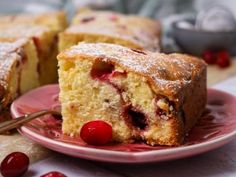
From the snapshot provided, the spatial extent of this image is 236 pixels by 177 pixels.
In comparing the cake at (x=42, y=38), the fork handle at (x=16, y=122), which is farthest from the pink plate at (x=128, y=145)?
the cake at (x=42, y=38)

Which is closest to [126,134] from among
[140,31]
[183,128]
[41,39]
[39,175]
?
[183,128]

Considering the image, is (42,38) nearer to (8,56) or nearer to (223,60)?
(8,56)

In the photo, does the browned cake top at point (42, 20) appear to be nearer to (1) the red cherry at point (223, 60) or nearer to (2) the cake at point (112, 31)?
(2) the cake at point (112, 31)

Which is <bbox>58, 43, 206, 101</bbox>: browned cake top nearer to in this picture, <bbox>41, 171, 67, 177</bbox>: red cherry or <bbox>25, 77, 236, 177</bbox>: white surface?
<bbox>25, 77, 236, 177</bbox>: white surface

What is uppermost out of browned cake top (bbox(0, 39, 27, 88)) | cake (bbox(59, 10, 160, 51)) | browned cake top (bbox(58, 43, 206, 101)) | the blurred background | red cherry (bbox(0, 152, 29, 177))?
browned cake top (bbox(58, 43, 206, 101))

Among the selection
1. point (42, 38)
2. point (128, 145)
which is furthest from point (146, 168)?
point (42, 38)

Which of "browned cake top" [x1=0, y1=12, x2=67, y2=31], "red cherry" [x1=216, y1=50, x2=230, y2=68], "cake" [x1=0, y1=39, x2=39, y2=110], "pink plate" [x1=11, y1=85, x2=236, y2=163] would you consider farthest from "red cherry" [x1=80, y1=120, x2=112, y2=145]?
"red cherry" [x1=216, y1=50, x2=230, y2=68]
